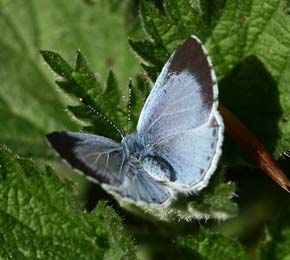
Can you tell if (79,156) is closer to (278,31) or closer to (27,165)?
(27,165)

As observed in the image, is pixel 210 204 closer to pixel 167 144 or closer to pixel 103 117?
pixel 167 144

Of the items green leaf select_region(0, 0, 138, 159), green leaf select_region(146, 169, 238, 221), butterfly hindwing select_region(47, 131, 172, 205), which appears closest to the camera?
butterfly hindwing select_region(47, 131, 172, 205)

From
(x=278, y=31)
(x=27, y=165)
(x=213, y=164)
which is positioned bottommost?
(x=27, y=165)

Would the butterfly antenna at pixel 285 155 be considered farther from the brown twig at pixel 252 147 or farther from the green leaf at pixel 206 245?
the green leaf at pixel 206 245

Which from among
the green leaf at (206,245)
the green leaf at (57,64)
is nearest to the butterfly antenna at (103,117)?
the green leaf at (57,64)

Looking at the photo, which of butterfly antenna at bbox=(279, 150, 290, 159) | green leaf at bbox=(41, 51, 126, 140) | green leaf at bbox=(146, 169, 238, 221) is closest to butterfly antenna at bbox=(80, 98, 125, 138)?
green leaf at bbox=(41, 51, 126, 140)

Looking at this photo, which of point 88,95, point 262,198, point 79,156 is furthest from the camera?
point 262,198

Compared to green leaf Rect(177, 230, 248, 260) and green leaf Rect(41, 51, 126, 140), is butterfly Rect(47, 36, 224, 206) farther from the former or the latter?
green leaf Rect(177, 230, 248, 260)

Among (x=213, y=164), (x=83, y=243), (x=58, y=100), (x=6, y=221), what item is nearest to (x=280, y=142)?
(x=213, y=164)
